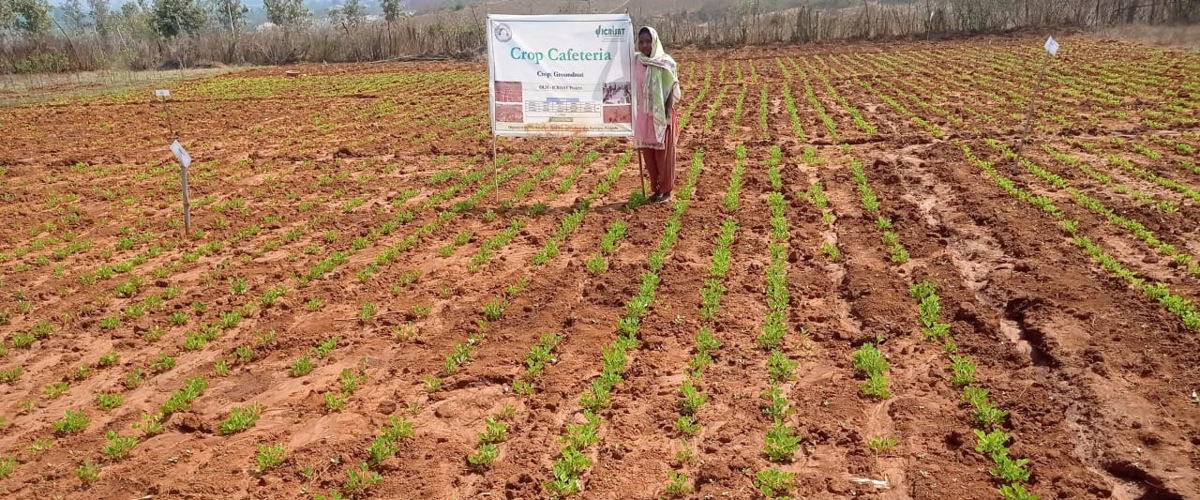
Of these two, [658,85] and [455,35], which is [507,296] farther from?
[455,35]

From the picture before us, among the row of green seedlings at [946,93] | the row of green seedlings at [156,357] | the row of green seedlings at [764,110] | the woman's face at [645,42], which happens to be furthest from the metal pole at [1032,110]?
the row of green seedlings at [156,357]

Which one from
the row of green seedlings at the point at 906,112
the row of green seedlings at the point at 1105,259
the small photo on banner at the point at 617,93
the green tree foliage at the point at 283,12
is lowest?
the row of green seedlings at the point at 1105,259

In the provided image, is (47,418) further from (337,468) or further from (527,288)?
(527,288)

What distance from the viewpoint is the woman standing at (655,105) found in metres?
8.69

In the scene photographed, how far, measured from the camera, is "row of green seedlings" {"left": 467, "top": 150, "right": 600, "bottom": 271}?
7.57 meters

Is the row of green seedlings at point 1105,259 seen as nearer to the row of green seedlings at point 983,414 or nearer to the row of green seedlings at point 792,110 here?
the row of green seedlings at point 983,414

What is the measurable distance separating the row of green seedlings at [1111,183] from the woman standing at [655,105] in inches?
216

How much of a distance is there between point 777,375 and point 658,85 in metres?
4.74

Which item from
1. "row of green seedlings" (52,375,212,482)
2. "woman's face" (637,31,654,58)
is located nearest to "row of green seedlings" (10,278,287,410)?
"row of green seedlings" (52,375,212,482)

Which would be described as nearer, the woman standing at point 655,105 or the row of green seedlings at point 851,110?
the woman standing at point 655,105

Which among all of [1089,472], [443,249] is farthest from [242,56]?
[1089,472]

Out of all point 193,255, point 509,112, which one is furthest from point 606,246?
point 193,255

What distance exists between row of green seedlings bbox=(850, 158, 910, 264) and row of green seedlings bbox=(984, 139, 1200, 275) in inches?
88.0

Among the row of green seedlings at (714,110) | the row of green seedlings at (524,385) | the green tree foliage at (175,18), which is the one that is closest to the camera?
the row of green seedlings at (524,385)
